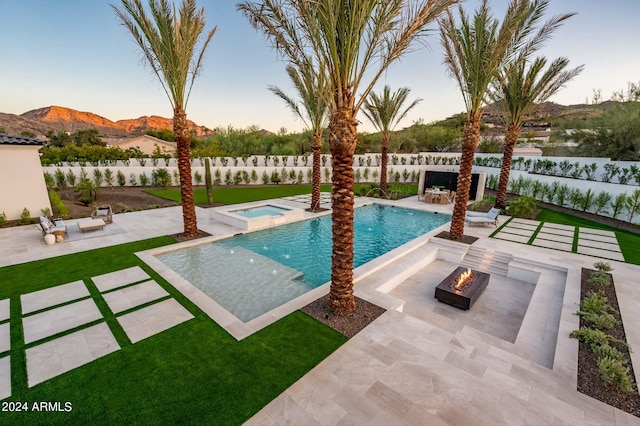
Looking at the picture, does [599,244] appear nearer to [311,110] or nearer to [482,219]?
[482,219]

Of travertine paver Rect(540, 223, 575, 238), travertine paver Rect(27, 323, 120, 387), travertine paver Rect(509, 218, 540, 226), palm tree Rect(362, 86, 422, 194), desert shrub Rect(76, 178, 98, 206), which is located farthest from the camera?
palm tree Rect(362, 86, 422, 194)

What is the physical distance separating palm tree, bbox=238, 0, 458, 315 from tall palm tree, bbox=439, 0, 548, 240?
4.62 metres

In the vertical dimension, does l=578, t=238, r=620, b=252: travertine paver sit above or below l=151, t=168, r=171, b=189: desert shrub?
below

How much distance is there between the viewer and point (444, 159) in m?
34.1

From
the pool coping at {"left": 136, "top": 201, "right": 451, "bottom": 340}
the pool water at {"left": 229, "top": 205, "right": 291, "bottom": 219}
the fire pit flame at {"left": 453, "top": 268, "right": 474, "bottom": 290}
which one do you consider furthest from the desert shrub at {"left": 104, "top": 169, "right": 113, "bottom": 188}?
the fire pit flame at {"left": 453, "top": 268, "right": 474, "bottom": 290}

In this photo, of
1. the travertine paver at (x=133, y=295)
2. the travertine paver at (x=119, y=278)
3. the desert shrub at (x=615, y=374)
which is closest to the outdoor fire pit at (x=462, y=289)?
the desert shrub at (x=615, y=374)

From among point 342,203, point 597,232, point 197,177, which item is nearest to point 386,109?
point 597,232

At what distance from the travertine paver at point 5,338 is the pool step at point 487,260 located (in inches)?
472

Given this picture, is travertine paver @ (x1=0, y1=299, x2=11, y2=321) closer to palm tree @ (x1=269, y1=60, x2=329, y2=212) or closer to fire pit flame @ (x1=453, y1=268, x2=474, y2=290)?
fire pit flame @ (x1=453, y1=268, x2=474, y2=290)

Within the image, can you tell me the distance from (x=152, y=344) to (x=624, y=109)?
32.9 metres

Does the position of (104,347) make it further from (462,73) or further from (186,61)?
(462,73)

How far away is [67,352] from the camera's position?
4.61 meters

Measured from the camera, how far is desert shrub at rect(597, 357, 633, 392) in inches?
154

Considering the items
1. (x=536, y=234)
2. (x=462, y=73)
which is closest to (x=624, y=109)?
(x=536, y=234)
